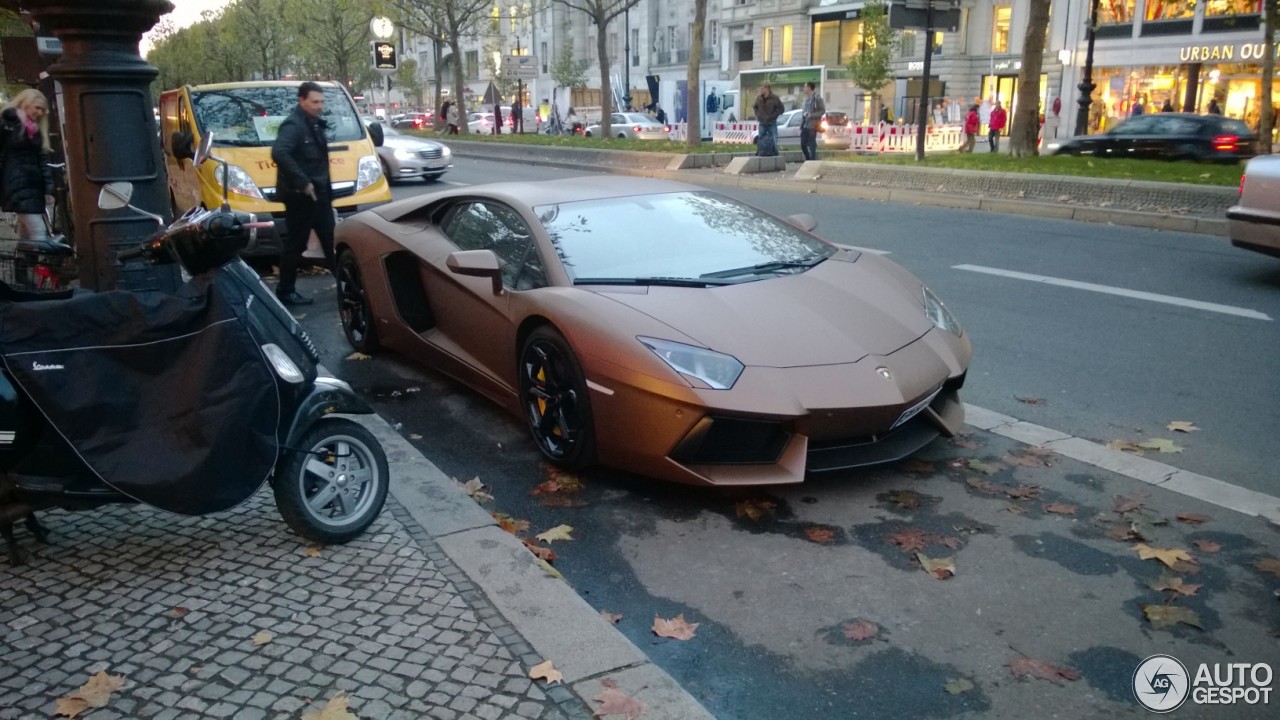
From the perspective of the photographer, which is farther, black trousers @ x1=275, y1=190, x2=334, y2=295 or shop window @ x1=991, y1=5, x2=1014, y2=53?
shop window @ x1=991, y1=5, x2=1014, y2=53

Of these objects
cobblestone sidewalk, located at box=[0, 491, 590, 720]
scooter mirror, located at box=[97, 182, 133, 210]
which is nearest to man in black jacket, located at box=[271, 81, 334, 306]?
scooter mirror, located at box=[97, 182, 133, 210]

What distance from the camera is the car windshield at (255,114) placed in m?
11.2

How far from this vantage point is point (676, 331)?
4383mm

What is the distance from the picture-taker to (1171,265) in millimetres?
9961

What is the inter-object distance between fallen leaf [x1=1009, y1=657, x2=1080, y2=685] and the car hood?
5.07 ft

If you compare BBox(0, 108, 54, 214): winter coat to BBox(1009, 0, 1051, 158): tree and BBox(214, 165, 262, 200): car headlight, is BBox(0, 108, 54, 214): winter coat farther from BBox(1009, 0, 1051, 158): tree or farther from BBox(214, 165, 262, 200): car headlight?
BBox(1009, 0, 1051, 158): tree

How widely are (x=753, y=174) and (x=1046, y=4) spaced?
6370 millimetres

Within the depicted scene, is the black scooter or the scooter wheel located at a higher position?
the black scooter

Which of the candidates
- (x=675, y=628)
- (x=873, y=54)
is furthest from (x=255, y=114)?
(x=873, y=54)

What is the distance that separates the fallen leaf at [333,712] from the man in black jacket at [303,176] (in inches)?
241

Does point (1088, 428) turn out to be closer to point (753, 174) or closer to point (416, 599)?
point (416, 599)

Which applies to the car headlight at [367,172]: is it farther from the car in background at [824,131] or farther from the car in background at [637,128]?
the car in background at [637,128]

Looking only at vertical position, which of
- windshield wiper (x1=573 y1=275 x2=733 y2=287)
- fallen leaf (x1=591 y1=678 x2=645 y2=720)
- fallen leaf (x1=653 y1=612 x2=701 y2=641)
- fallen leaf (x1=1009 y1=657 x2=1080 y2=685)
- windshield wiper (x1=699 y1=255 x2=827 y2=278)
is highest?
windshield wiper (x1=699 y1=255 x2=827 y2=278)

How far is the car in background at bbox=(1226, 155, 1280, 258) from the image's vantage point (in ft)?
27.9
